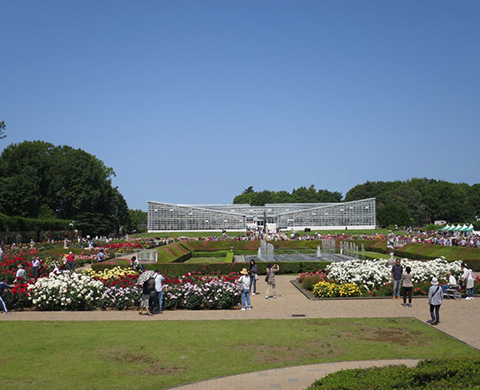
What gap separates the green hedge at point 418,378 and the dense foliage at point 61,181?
2504 inches

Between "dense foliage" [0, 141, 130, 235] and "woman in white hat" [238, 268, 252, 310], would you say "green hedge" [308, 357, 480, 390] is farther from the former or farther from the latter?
"dense foliage" [0, 141, 130, 235]

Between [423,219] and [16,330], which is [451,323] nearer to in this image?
[16,330]

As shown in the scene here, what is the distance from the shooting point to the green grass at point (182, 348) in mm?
8562

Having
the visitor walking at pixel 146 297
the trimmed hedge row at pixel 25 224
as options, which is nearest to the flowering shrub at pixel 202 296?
the visitor walking at pixel 146 297

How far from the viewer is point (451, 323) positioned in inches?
513

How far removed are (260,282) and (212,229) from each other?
230 ft

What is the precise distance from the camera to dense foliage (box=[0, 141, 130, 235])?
6806 centimetres

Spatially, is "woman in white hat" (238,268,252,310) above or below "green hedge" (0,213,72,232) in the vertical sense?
below

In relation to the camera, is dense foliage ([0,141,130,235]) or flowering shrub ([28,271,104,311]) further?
dense foliage ([0,141,130,235])

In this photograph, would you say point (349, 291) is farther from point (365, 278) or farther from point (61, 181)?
point (61, 181)

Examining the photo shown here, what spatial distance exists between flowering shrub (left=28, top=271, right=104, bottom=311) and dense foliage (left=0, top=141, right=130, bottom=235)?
5162cm

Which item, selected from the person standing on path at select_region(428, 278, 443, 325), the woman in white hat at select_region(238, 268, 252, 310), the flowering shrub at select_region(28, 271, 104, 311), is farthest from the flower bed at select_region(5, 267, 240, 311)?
the person standing on path at select_region(428, 278, 443, 325)

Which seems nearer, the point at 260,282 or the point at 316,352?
the point at 316,352

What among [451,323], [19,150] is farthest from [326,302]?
[19,150]
